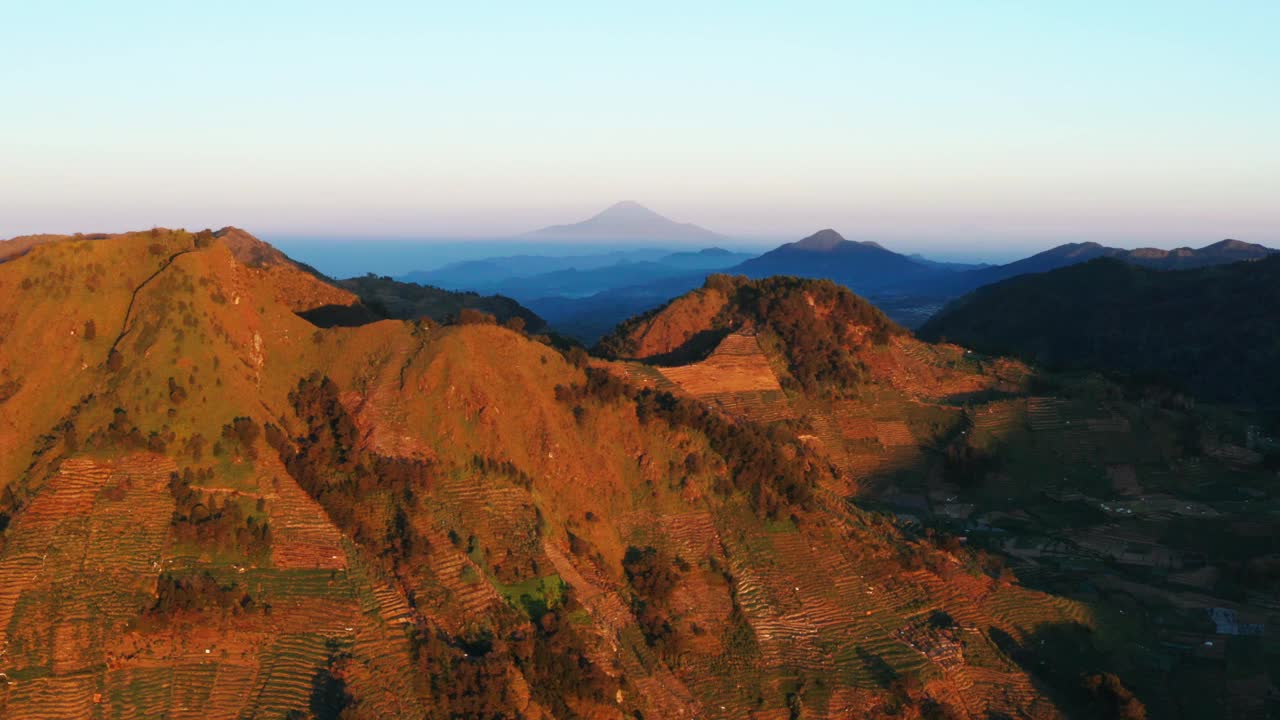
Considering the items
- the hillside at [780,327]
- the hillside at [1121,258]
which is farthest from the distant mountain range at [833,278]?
the hillside at [780,327]

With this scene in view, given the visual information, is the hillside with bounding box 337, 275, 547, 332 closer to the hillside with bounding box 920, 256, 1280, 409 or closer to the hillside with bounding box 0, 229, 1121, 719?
the hillside with bounding box 0, 229, 1121, 719

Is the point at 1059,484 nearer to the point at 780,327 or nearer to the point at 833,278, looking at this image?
the point at 780,327

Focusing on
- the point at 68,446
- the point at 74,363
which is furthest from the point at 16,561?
the point at 74,363

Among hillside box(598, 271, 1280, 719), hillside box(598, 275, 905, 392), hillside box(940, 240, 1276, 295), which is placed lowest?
hillside box(598, 271, 1280, 719)

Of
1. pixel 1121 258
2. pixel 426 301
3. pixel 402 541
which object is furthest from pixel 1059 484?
pixel 1121 258

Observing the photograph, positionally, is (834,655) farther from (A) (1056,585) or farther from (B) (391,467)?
(B) (391,467)

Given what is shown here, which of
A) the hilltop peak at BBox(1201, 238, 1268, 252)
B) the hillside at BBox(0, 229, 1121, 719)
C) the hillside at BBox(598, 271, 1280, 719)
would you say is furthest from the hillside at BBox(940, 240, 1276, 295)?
the hillside at BBox(0, 229, 1121, 719)
